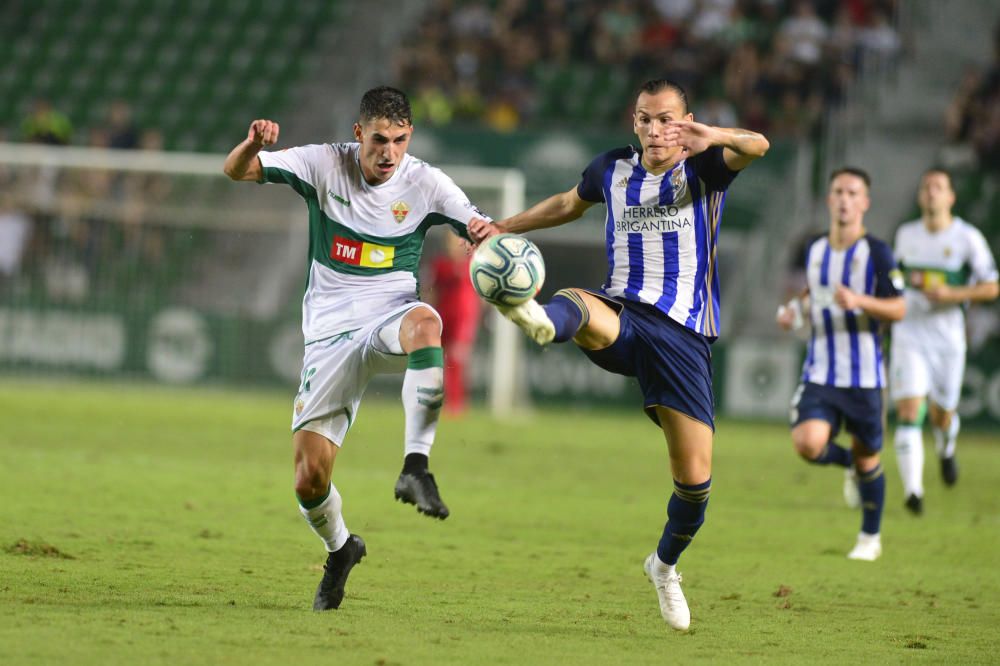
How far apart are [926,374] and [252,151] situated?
6843 mm

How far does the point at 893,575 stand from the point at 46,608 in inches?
189

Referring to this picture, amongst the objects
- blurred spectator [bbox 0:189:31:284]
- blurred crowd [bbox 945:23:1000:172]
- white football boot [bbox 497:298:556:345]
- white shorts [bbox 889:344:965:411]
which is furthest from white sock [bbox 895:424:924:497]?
blurred spectator [bbox 0:189:31:284]

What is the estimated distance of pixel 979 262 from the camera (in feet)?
37.6

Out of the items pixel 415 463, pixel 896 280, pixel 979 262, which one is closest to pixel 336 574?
pixel 415 463

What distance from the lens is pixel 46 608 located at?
230 inches

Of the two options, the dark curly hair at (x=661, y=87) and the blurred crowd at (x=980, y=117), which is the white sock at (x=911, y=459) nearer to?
the dark curly hair at (x=661, y=87)

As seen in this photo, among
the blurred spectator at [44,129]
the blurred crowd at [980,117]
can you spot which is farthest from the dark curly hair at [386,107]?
the blurred spectator at [44,129]

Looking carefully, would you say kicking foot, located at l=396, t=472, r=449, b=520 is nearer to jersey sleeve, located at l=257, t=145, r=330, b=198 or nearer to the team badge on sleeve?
jersey sleeve, located at l=257, t=145, r=330, b=198

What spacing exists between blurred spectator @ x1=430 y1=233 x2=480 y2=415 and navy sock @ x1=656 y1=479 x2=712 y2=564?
11698mm

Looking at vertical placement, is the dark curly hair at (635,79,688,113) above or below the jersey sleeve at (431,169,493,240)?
above

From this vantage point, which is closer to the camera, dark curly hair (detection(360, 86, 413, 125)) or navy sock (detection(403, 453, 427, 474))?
navy sock (detection(403, 453, 427, 474))

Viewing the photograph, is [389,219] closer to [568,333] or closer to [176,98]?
[568,333]

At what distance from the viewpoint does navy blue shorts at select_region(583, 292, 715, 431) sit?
248 inches

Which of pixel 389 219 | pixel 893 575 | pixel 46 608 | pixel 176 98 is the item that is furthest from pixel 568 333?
pixel 176 98
